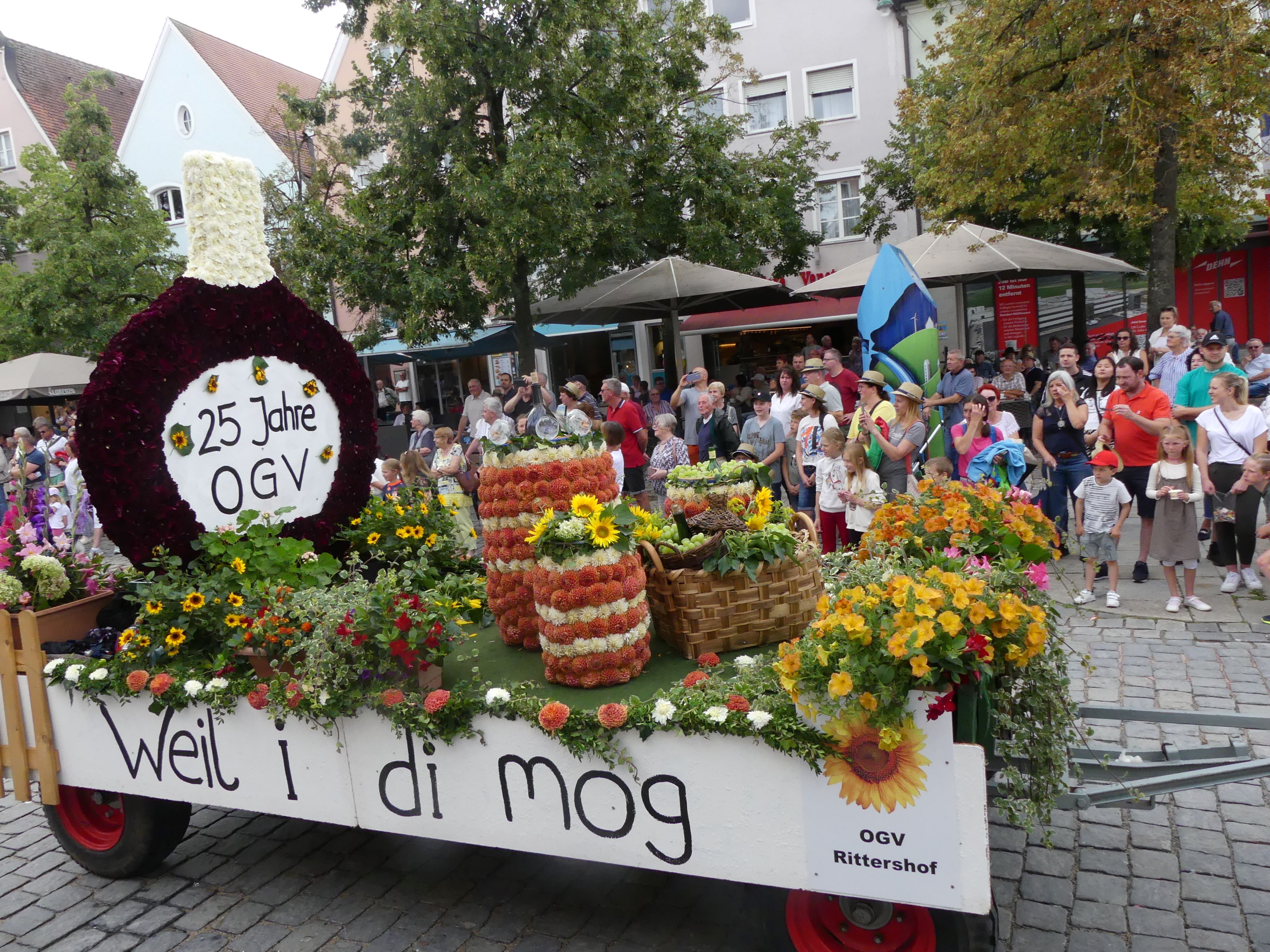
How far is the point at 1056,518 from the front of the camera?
765 cm

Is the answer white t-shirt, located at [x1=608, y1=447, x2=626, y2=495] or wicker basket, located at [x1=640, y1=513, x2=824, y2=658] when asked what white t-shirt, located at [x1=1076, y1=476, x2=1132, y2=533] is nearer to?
white t-shirt, located at [x1=608, y1=447, x2=626, y2=495]

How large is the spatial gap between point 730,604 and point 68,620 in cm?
316

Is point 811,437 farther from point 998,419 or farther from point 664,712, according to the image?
point 664,712

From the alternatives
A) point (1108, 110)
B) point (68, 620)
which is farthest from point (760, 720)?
point (1108, 110)

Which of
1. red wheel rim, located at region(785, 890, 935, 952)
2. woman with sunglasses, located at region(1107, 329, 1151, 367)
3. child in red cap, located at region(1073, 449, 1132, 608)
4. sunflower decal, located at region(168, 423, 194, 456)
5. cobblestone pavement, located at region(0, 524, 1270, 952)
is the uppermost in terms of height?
sunflower decal, located at region(168, 423, 194, 456)

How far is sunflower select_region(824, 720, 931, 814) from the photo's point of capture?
281cm

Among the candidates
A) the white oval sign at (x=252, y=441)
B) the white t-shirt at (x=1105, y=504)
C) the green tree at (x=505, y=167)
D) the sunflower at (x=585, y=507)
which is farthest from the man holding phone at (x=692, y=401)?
the sunflower at (x=585, y=507)

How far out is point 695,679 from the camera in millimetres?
3311

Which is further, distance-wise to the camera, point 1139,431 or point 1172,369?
point 1172,369

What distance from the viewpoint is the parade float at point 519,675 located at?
2846 mm

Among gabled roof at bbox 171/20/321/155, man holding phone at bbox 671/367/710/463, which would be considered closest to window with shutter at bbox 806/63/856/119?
gabled roof at bbox 171/20/321/155

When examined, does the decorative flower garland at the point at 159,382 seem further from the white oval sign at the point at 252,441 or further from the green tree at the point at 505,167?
the green tree at the point at 505,167

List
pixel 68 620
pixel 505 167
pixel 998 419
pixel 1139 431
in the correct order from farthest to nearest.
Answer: pixel 505 167, pixel 998 419, pixel 1139 431, pixel 68 620

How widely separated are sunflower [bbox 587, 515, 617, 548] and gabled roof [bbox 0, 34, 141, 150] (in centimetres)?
3199
